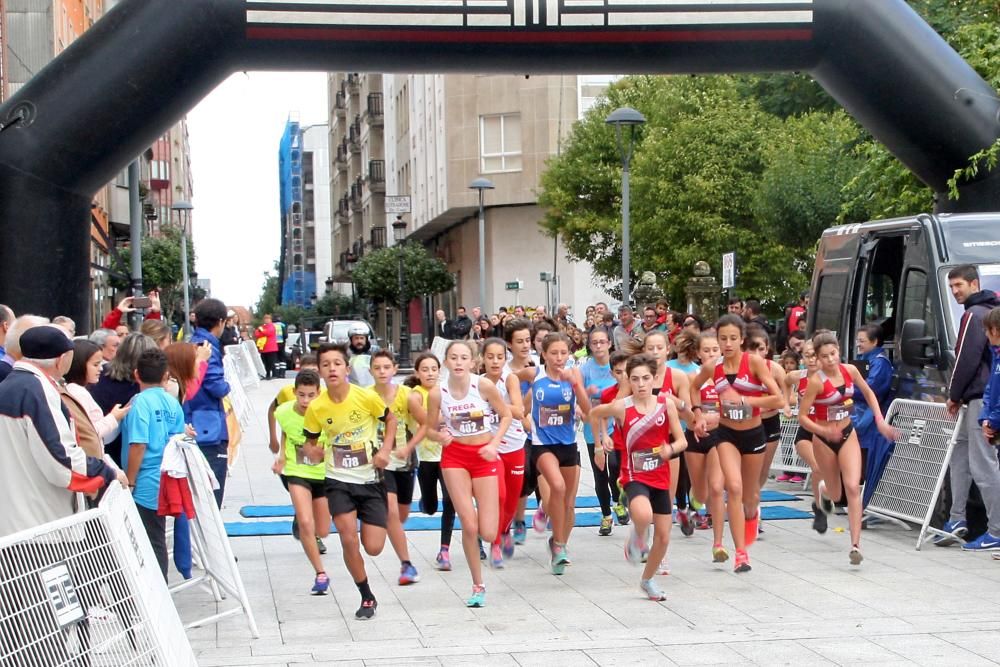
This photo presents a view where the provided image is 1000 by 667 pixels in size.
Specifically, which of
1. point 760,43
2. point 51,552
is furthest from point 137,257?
point 51,552

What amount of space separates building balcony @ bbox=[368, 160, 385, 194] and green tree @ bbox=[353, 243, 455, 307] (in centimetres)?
1819

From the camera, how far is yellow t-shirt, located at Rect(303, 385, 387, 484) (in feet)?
29.5

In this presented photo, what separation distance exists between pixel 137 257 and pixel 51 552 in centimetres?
1672

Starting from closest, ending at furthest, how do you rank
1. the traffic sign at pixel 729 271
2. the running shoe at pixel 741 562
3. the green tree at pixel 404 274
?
the running shoe at pixel 741 562 < the traffic sign at pixel 729 271 < the green tree at pixel 404 274

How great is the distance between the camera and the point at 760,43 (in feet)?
44.1

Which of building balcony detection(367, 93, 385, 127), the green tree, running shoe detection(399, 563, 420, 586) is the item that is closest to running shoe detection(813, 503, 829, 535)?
running shoe detection(399, 563, 420, 586)

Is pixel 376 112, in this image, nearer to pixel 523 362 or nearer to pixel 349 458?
pixel 523 362

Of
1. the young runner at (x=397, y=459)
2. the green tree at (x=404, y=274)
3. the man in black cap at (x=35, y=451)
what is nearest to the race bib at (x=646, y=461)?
the young runner at (x=397, y=459)

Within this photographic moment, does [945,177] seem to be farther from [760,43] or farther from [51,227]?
[51,227]

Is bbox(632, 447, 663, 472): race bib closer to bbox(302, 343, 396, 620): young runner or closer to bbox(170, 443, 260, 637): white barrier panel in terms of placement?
bbox(302, 343, 396, 620): young runner

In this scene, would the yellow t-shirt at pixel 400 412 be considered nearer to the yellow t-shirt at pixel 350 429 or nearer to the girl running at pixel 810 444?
the yellow t-shirt at pixel 350 429

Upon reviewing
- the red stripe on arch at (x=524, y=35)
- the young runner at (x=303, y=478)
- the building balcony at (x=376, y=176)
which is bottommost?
the young runner at (x=303, y=478)

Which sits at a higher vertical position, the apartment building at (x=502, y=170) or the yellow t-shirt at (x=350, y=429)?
the apartment building at (x=502, y=170)

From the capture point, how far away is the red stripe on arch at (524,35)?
41.8 feet
